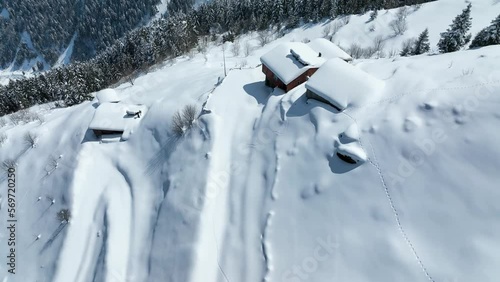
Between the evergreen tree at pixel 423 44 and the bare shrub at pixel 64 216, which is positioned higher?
the evergreen tree at pixel 423 44

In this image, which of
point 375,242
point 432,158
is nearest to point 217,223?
point 375,242

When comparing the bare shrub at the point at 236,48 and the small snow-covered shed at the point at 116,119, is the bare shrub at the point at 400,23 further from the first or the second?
the small snow-covered shed at the point at 116,119

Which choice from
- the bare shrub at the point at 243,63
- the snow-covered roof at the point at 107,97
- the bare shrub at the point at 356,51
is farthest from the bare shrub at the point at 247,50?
the snow-covered roof at the point at 107,97

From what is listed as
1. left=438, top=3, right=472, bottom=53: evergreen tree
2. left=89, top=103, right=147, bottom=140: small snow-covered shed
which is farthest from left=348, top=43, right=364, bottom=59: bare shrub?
left=89, top=103, right=147, bottom=140: small snow-covered shed

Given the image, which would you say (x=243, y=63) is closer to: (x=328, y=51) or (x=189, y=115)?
(x=328, y=51)

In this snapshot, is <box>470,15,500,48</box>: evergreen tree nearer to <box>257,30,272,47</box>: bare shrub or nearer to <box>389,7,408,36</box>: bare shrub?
<box>389,7,408,36</box>: bare shrub

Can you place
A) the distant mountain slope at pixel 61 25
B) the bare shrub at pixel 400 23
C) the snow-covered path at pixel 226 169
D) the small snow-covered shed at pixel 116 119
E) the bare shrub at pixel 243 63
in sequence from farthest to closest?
the distant mountain slope at pixel 61 25 < the bare shrub at pixel 400 23 < the bare shrub at pixel 243 63 < the small snow-covered shed at pixel 116 119 < the snow-covered path at pixel 226 169
